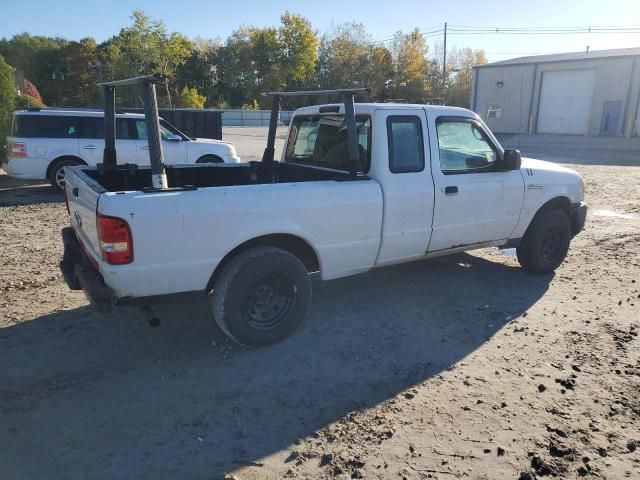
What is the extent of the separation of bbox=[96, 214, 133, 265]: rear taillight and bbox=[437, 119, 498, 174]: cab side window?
9.90 feet

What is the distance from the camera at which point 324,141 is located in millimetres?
5227

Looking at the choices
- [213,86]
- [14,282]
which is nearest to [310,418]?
[14,282]

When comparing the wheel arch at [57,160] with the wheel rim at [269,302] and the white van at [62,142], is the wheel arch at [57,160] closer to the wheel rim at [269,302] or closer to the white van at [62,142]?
the white van at [62,142]

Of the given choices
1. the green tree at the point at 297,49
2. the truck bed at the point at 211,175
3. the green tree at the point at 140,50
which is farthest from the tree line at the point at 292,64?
the truck bed at the point at 211,175

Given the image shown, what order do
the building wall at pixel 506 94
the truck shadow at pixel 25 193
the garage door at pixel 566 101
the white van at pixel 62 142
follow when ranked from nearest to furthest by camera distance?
the truck shadow at pixel 25 193
the white van at pixel 62 142
the garage door at pixel 566 101
the building wall at pixel 506 94

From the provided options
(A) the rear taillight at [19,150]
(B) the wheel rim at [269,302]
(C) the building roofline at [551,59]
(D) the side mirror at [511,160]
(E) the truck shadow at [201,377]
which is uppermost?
(C) the building roofline at [551,59]

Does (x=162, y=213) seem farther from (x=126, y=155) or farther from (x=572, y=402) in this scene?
(x=126, y=155)

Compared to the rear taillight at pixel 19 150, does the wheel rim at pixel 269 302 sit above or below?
below

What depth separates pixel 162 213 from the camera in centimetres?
341

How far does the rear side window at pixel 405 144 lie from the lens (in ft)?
15.1

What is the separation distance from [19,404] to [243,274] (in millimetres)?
1706

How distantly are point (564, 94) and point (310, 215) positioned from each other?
36227 mm

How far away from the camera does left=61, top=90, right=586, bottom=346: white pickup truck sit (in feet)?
11.4

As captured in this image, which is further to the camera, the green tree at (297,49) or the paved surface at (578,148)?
the green tree at (297,49)
